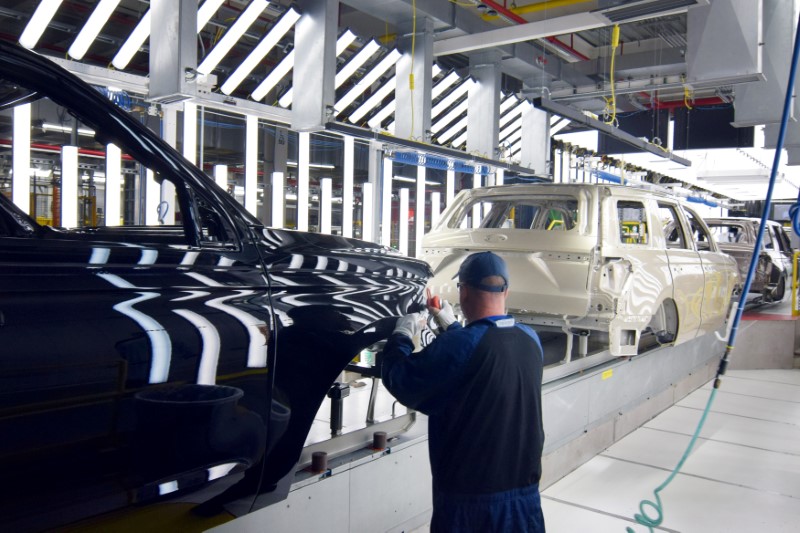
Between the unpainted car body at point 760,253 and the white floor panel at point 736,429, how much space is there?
4214 mm

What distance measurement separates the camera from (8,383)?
123 centimetres

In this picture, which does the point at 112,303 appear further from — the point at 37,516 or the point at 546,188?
the point at 546,188

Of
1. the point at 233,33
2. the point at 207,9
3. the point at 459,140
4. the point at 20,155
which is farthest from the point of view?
the point at 459,140

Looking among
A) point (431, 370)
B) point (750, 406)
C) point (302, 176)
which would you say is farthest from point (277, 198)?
point (750, 406)

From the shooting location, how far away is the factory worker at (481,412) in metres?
2.19

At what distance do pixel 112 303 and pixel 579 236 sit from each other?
3690mm

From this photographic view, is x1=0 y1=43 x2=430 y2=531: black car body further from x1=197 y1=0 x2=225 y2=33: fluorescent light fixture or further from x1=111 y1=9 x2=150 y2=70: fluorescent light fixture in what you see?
x1=197 y1=0 x2=225 y2=33: fluorescent light fixture

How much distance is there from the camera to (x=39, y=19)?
13.5 ft

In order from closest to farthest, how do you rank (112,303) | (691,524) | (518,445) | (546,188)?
(112,303)
(518,445)
(691,524)
(546,188)

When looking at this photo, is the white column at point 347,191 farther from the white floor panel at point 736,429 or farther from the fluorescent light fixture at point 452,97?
the white floor panel at point 736,429

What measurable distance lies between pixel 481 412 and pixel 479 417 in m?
0.02

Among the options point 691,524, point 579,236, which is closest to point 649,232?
point 579,236

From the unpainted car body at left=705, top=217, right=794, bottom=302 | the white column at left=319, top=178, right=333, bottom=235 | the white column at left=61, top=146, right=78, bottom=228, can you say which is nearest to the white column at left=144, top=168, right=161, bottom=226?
the white column at left=61, top=146, right=78, bottom=228

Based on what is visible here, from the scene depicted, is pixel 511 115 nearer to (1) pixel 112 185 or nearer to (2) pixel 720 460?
(2) pixel 720 460
